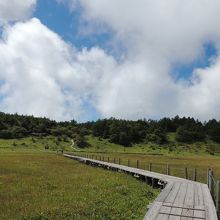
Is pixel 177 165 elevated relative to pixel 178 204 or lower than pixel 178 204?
elevated

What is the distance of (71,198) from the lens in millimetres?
21250

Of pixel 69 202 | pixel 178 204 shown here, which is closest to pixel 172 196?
pixel 178 204

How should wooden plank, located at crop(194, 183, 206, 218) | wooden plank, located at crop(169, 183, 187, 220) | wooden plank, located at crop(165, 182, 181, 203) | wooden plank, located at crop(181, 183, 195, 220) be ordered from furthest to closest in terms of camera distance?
wooden plank, located at crop(165, 182, 181, 203), wooden plank, located at crop(194, 183, 206, 218), wooden plank, located at crop(181, 183, 195, 220), wooden plank, located at crop(169, 183, 187, 220)

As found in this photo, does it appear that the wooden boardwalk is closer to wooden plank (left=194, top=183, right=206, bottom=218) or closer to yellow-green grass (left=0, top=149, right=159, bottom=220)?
wooden plank (left=194, top=183, right=206, bottom=218)

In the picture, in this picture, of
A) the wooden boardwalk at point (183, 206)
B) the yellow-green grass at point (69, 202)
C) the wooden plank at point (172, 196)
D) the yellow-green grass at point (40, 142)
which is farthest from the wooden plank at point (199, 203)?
the yellow-green grass at point (40, 142)

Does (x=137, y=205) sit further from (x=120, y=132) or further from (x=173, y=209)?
(x=120, y=132)

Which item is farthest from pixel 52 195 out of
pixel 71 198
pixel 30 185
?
pixel 30 185

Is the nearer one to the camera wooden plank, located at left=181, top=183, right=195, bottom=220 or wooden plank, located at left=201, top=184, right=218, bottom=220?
wooden plank, located at left=201, top=184, right=218, bottom=220

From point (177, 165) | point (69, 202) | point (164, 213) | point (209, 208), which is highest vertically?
point (177, 165)

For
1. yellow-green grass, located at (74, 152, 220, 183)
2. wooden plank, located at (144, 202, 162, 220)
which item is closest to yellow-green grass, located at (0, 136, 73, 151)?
yellow-green grass, located at (74, 152, 220, 183)

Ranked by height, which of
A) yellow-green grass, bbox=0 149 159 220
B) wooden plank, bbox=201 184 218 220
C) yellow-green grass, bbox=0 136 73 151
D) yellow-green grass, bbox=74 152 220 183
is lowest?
yellow-green grass, bbox=0 149 159 220

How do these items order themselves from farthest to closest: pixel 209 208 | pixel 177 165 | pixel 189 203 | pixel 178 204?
1. pixel 177 165
2. pixel 189 203
3. pixel 178 204
4. pixel 209 208

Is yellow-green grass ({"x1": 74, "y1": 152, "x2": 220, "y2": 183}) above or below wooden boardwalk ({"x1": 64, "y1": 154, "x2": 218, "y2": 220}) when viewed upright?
above

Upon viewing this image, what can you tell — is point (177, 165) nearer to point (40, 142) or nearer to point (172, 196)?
point (172, 196)
